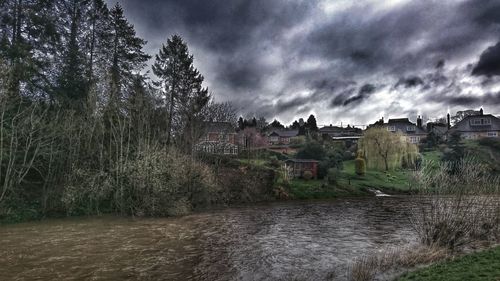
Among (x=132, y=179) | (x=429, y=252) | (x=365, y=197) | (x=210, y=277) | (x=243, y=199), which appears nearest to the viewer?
(x=210, y=277)

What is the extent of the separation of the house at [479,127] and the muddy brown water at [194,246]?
8020cm

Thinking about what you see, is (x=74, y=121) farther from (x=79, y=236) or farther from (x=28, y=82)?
(x=79, y=236)

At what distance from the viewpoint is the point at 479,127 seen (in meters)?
89.6

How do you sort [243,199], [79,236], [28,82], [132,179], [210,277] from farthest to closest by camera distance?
[243,199], [28,82], [132,179], [79,236], [210,277]

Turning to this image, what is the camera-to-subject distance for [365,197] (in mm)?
45656

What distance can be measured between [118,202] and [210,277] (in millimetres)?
18482

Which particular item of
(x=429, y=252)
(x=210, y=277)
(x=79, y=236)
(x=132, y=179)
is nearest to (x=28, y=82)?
(x=132, y=179)

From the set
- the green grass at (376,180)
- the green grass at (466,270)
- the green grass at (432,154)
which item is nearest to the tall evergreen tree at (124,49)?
the green grass at (376,180)

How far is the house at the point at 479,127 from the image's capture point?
8725cm

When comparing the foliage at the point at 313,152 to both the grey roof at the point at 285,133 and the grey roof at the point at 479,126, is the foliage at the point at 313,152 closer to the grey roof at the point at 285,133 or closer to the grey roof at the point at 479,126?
the grey roof at the point at 285,133

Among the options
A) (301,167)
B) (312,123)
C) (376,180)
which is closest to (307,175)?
(301,167)

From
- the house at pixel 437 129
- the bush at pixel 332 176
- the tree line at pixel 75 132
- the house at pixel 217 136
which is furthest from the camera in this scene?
the house at pixel 437 129

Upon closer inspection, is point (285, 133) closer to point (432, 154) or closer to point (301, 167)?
point (432, 154)

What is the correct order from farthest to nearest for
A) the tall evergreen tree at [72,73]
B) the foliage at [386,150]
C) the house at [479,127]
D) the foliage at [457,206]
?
the house at [479,127] < the foliage at [386,150] < the tall evergreen tree at [72,73] < the foliage at [457,206]
